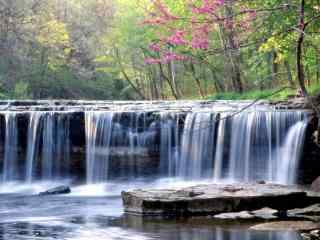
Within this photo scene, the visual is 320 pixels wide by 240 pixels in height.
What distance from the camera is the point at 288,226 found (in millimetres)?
14031

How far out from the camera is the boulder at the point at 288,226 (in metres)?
13.8

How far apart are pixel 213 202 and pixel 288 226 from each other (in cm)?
233

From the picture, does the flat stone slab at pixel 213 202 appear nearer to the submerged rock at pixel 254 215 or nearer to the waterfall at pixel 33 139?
the submerged rock at pixel 254 215

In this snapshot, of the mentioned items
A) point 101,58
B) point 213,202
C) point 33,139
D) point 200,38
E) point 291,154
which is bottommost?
point 213,202

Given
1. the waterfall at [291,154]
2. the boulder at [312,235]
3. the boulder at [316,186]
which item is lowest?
the boulder at [312,235]

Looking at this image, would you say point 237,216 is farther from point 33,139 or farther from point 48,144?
point 33,139

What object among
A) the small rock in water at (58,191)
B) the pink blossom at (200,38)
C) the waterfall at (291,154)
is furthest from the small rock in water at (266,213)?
the pink blossom at (200,38)

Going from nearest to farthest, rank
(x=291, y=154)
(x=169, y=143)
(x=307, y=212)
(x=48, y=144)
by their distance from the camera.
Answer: (x=307, y=212) → (x=291, y=154) → (x=169, y=143) → (x=48, y=144)

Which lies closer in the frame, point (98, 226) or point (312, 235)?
point (312, 235)

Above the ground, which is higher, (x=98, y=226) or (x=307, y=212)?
(x=307, y=212)

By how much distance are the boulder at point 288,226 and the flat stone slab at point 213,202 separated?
1625 mm

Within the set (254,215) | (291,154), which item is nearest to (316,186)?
(291,154)

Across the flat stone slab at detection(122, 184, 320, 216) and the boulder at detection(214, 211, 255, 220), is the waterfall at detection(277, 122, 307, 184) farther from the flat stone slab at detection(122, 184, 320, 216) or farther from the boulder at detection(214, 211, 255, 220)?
the boulder at detection(214, 211, 255, 220)

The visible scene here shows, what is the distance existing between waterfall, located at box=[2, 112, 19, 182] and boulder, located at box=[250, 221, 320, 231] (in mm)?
12321
